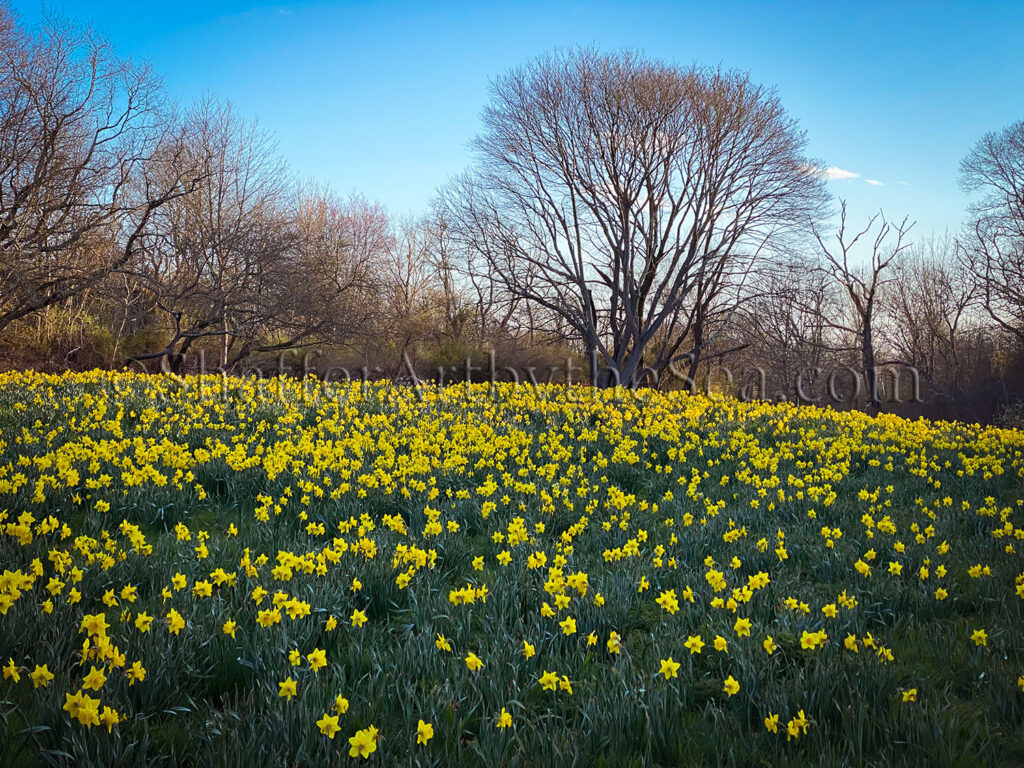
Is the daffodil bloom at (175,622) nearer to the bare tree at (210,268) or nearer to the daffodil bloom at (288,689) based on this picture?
the daffodil bloom at (288,689)

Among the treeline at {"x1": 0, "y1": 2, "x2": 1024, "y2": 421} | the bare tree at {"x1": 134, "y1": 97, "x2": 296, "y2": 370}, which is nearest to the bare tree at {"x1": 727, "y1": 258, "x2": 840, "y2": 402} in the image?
the treeline at {"x1": 0, "y1": 2, "x2": 1024, "y2": 421}

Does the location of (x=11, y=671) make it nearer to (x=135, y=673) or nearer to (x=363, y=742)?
(x=135, y=673)

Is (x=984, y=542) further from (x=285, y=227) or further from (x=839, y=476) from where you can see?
(x=285, y=227)

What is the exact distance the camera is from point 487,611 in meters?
2.92

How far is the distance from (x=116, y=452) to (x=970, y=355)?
3497 cm

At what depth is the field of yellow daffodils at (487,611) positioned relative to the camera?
1991 mm

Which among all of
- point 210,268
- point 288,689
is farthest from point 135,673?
point 210,268

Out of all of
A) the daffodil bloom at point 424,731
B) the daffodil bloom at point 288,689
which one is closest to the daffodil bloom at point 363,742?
the daffodil bloom at point 424,731

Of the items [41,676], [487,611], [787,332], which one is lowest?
[487,611]

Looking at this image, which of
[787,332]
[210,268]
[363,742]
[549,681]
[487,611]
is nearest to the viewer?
[363,742]

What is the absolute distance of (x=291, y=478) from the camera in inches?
197

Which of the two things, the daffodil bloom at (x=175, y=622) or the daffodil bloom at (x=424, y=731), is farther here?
the daffodil bloom at (x=175, y=622)

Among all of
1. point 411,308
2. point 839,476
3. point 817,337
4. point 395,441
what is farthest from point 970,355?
point 395,441

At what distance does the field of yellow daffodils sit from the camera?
78.4 inches
